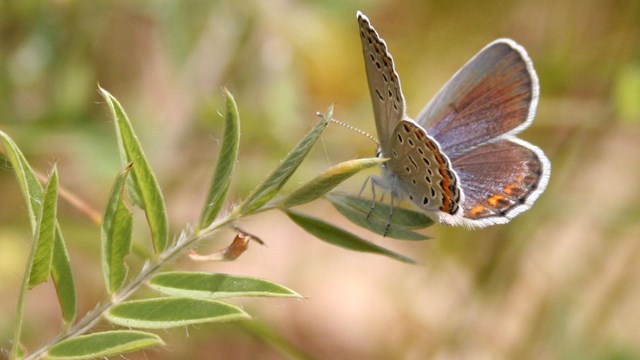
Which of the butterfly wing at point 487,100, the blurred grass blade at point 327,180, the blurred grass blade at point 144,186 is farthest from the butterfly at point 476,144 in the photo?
the blurred grass blade at point 144,186

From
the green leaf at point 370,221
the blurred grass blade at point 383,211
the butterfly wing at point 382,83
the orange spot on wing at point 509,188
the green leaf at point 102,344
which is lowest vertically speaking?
the green leaf at point 102,344

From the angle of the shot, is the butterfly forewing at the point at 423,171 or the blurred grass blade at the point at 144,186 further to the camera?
the butterfly forewing at the point at 423,171

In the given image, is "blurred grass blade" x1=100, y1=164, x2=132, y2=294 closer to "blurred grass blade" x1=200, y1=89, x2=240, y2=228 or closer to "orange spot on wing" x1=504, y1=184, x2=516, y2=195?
"blurred grass blade" x1=200, y1=89, x2=240, y2=228

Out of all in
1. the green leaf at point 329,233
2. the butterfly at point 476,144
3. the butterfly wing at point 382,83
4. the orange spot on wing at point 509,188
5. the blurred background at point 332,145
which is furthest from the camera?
the blurred background at point 332,145

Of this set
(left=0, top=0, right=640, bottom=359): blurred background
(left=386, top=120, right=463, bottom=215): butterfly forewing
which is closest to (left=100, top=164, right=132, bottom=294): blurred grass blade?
(left=386, top=120, right=463, bottom=215): butterfly forewing

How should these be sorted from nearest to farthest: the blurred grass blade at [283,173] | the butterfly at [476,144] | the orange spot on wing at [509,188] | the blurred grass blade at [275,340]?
the blurred grass blade at [283,173] → the butterfly at [476,144] → the orange spot on wing at [509,188] → the blurred grass blade at [275,340]

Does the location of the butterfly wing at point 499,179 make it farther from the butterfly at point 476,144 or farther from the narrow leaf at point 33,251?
the narrow leaf at point 33,251

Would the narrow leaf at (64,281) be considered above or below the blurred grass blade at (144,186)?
below

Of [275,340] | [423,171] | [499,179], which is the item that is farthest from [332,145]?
[423,171]

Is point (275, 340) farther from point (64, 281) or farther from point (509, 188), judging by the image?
point (64, 281)
